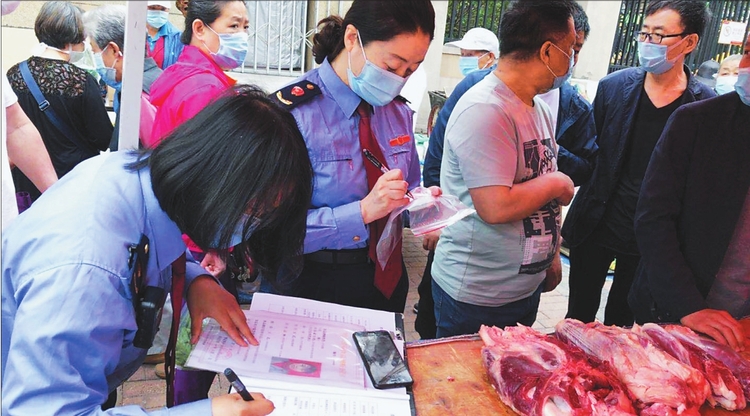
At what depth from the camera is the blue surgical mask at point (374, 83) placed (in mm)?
1735

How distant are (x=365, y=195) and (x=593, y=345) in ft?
2.82

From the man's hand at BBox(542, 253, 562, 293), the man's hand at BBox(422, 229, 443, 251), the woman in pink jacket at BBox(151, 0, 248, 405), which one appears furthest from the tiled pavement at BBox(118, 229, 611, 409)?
the man's hand at BBox(542, 253, 562, 293)

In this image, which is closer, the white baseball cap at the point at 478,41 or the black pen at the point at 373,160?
the black pen at the point at 373,160

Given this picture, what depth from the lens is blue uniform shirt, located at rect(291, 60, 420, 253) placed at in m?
1.68

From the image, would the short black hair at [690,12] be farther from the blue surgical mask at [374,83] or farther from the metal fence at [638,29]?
the blue surgical mask at [374,83]

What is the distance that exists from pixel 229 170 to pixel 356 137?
831 millimetres

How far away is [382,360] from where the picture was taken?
4.60ft

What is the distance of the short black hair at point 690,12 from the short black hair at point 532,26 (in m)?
1.17

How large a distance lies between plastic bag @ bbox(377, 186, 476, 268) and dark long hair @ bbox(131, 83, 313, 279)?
0.61 metres

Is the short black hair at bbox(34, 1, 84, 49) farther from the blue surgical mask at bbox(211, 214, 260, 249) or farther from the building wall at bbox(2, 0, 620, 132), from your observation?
the blue surgical mask at bbox(211, 214, 260, 249)

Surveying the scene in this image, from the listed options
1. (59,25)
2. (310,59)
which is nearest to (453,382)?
(59,25)

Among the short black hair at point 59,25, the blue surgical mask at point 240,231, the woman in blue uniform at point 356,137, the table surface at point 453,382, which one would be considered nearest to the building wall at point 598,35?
the woman in blue uniform at point 356,137

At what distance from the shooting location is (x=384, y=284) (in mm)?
1901

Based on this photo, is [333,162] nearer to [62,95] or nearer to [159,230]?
[159,230]
